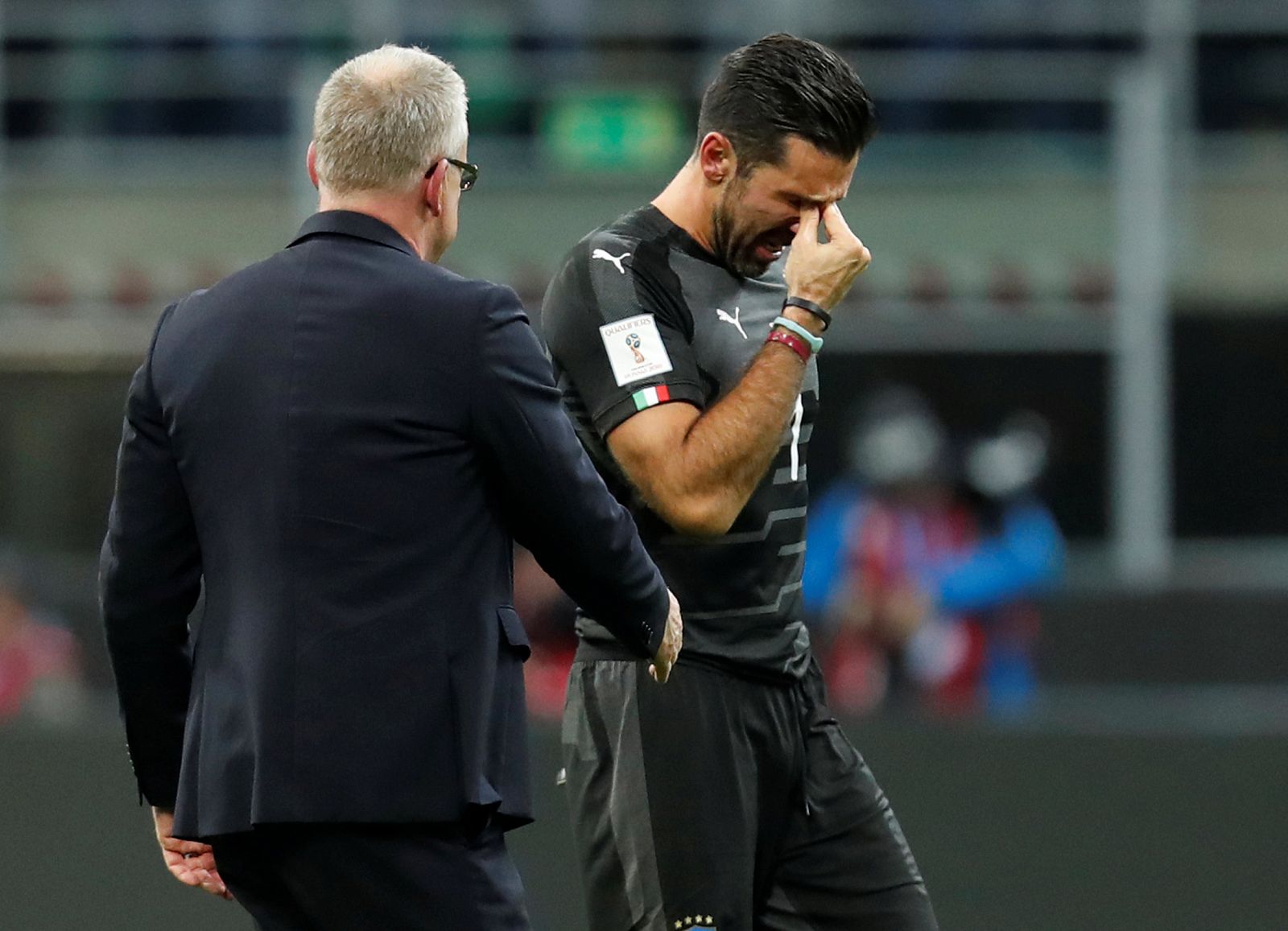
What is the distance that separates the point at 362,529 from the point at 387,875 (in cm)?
44

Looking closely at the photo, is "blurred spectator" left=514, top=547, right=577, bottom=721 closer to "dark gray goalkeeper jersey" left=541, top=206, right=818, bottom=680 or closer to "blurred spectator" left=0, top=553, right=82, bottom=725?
"blurred spectator" left=0, top=553, right=82, bottom=725

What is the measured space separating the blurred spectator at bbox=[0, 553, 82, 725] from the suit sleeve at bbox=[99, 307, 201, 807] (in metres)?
5.01

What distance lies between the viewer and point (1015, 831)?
19.2ft

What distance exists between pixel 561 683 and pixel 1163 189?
3.80 metres

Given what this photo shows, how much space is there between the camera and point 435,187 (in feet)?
9.25

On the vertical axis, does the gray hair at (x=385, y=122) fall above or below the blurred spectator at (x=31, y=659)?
above

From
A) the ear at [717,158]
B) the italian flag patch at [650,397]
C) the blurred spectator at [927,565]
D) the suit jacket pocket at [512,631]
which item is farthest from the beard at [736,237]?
the blurred spectator at [927,565]

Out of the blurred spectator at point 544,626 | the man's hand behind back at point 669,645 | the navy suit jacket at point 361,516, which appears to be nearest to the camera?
the navy suit jacket at point 361,516

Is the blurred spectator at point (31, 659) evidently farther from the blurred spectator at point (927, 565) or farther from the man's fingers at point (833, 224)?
the man's fingers at point (833, 224)

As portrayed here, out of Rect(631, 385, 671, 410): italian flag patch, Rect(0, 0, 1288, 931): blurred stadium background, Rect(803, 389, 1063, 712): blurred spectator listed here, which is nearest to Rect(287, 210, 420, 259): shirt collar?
Rect(631, 385, 671, 410): italian flag patch

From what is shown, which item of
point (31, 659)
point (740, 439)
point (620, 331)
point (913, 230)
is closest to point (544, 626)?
point (31, 659)

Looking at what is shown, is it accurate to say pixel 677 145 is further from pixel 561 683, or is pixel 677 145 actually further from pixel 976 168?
pixel 561 683

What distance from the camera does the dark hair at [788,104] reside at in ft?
11.2

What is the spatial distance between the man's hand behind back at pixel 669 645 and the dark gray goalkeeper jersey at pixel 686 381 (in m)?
0.45
